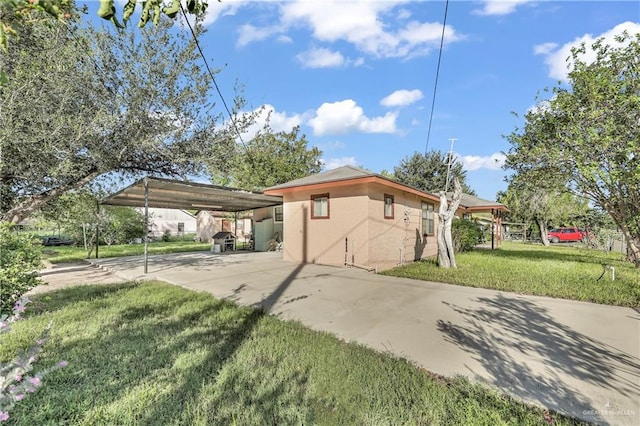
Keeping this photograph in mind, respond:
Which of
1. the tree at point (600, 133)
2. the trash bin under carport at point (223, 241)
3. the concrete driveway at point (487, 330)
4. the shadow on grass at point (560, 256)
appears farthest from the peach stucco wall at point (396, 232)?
the trash bin under carport at point (223, 241)

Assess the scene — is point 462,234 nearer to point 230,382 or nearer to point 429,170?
point 230,382

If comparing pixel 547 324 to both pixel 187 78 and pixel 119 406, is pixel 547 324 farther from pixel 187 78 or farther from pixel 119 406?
pixel 187 78

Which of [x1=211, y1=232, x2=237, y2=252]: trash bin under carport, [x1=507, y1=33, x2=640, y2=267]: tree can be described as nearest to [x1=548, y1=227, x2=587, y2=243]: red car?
[x1=507, y1=33, x2=640, y2=267]: tree

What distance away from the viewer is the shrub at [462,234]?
43.7 feet

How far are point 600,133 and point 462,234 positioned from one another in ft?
22.9

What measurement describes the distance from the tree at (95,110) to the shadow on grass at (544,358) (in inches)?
276

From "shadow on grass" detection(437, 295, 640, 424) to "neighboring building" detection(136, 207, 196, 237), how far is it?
31042 millimetres

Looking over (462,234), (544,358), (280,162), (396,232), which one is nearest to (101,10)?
(544,358)

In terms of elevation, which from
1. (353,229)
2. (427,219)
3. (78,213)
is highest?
(78,213)

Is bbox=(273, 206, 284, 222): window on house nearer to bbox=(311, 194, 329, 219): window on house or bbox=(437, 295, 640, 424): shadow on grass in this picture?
bbox=(311, 194, 329, 219): window on house

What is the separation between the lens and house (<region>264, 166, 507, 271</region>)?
8.70 m

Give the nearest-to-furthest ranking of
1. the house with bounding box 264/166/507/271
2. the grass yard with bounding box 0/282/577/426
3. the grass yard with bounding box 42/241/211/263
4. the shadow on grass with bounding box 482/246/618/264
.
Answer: the grass yard with bounding box 0/282/577/426 < the house with bounding box 264/166/507/271 < the shadow on grass with bounding box 482/246/618/264 < the grass yard with bounding box 42/241/211/263

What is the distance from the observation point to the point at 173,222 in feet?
105

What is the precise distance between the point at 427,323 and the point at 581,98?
9.07 meters
